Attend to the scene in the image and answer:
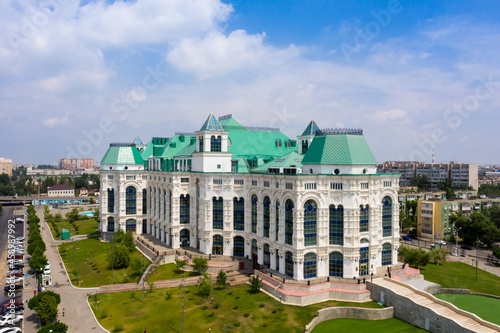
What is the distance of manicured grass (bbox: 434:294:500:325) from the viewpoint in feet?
166

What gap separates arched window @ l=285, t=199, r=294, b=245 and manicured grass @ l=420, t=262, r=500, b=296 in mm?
27404

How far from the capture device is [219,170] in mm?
78625

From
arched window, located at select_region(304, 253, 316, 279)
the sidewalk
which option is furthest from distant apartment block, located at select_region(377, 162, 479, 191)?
the sidewalk

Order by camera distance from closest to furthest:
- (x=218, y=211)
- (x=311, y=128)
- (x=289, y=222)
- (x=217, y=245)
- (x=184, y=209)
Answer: (x=289, y=222), (x=218, y=211), (x=217, y=245), (x=184, y=209), (x=311, y=128)

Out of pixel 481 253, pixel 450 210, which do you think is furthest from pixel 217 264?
pixel 450 210

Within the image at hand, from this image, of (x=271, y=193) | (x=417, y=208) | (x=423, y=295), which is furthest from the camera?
(x=417, y=208)

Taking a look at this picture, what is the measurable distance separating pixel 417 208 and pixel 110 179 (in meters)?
95.2

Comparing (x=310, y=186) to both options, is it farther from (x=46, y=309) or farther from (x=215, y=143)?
(x=46, y=309)

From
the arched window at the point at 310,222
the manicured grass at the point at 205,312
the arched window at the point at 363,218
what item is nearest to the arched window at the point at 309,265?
the arched window at the point at 310,222

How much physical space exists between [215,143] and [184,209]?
1726cm

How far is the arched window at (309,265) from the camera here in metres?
60.1

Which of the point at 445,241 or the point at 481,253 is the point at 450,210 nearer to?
the point at 445,241

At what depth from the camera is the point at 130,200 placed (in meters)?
98.1

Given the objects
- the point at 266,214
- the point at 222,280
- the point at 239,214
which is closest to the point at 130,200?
the point at 239,214
